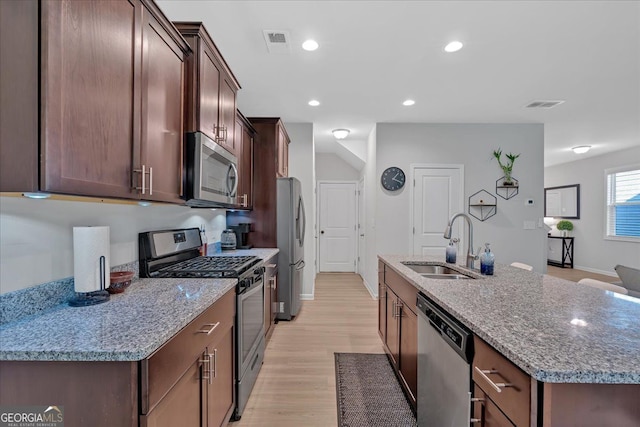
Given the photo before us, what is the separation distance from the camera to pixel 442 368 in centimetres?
127

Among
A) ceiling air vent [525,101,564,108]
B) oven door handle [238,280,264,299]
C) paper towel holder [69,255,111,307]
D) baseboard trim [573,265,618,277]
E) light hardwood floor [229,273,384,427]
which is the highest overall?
ceiling air vent [525,101,564,108]

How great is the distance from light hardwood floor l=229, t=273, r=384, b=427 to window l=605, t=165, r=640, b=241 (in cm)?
599

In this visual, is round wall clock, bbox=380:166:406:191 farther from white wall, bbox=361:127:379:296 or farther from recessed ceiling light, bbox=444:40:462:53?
recessed ceiling light, bbox=444:40:462:53

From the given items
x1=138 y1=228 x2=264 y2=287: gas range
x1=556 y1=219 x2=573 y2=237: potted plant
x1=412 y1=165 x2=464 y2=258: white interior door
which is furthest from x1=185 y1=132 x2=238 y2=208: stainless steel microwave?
x1=556 y1=219 x2=573 y2=237: potted plant

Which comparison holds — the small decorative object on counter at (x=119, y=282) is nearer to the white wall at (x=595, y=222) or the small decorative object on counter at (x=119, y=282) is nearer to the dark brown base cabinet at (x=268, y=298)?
the dark brown base cabinet at (x=268, y=298)

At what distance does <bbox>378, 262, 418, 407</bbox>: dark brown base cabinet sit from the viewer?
1.75 m

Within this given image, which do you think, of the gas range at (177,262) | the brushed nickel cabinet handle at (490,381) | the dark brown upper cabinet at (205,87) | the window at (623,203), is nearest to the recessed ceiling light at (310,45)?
the dark brown upper cabinet at (205,87)

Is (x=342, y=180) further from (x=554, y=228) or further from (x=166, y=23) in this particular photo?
(x=554, y=228)

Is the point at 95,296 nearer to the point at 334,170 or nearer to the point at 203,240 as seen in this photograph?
the point at 203,240

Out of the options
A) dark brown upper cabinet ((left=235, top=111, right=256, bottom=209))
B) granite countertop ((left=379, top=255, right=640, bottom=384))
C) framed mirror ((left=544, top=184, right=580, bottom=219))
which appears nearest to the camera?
granite countertop ((left=379, top=255, right=640, bottom=384))

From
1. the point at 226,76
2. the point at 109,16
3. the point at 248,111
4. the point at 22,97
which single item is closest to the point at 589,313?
the point at 22,97

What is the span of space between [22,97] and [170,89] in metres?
0.80

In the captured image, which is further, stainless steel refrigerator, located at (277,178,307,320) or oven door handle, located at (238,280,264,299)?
stainless steel refrigerator, located at (277,178,307,320)

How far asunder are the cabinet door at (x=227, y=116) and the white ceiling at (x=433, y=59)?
1.55 ft
